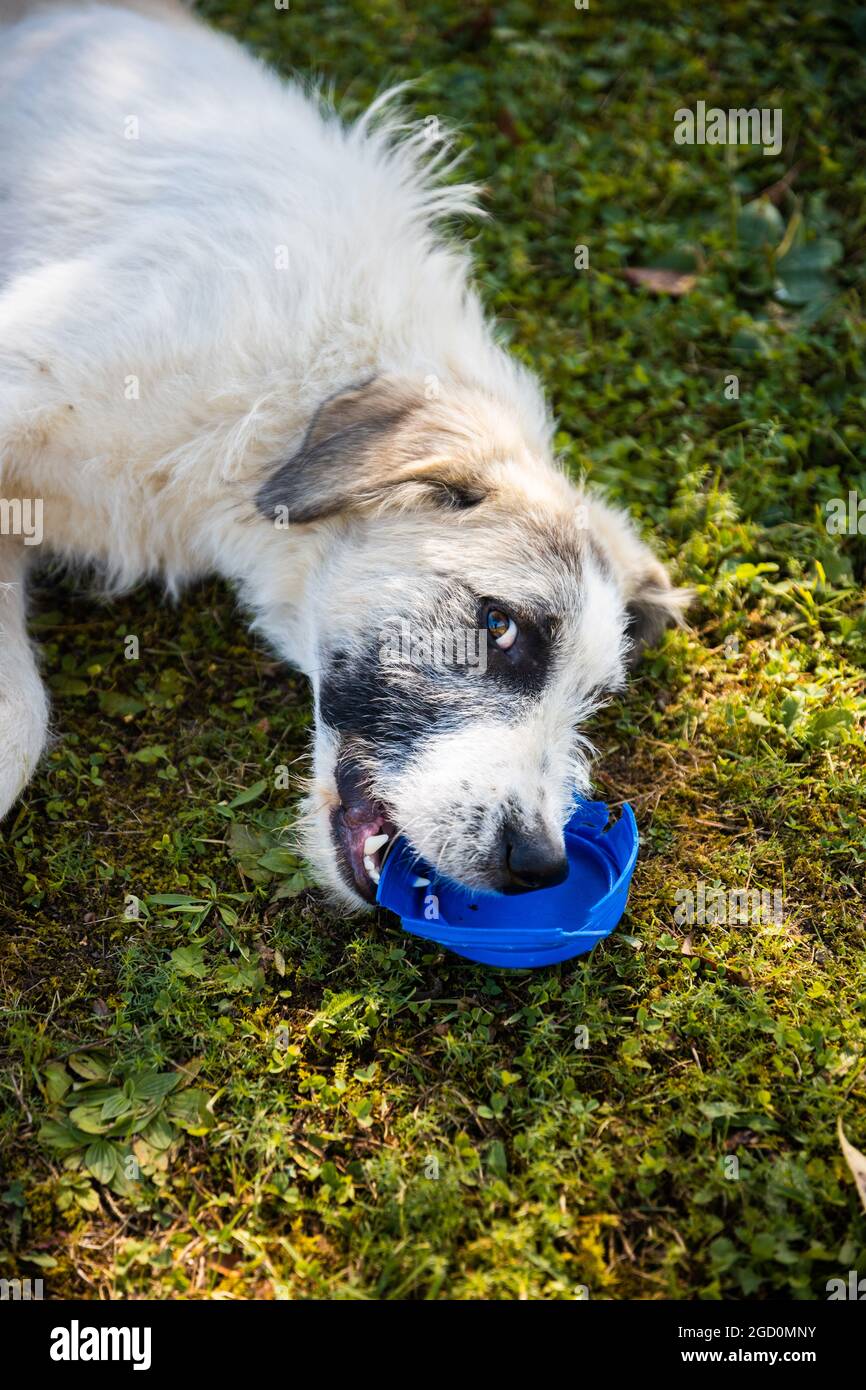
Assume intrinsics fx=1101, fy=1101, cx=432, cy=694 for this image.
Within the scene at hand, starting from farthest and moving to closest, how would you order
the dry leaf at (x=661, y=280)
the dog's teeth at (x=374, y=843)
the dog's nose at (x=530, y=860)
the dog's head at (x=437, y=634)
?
the dry leaf at (x=661, y=280)
the dog's teeth at (x=374, y=843)
the dog's head at (x=437, y=634)
the dog's nose at (x=530, y=860)

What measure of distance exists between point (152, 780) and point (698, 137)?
166 inches

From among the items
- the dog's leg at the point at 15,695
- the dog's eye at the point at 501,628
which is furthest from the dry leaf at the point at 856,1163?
the dog's leg at the point at 15,695

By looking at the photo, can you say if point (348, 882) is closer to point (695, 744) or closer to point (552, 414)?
point (695, 744)

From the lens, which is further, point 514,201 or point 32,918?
point 514,201

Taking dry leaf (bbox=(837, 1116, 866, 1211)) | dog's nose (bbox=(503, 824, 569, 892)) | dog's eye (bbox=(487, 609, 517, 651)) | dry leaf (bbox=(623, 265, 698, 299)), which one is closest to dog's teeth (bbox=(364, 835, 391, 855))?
dog's nose (bbox=(503, 824, 569, 892))

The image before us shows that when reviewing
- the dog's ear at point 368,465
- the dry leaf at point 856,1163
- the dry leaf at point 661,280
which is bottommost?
the dry leaf at point 856,1163

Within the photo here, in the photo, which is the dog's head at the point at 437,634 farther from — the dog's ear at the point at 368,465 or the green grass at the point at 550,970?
the green grass at the point at 550,970

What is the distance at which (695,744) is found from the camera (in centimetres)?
394

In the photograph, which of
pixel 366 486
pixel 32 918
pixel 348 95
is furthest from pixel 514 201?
pixel 32 918

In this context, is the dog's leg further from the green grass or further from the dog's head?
the dog's head

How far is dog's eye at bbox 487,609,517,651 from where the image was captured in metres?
3.40

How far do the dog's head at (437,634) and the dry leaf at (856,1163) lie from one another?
1.05 metres

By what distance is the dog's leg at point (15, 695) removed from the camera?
336 cm

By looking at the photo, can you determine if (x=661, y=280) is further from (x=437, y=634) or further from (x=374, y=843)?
(x=374, y=843)
